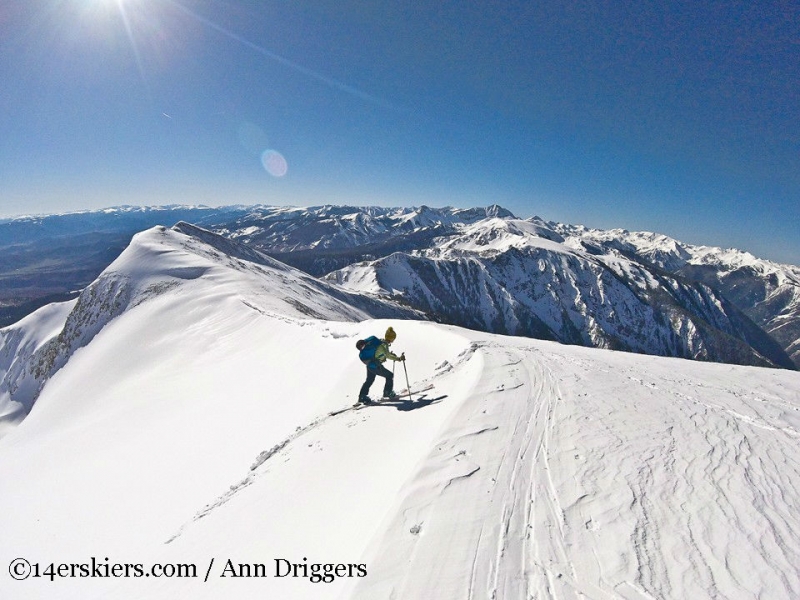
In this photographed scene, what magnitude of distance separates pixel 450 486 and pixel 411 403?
470 cm

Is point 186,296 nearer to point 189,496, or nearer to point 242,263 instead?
point 242,263

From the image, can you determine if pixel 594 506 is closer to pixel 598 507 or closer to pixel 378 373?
pixel 598 507

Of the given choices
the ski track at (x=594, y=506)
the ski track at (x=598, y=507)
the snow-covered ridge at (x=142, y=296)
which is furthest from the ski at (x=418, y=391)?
the snow-covered ridge at (x=142, y=296)

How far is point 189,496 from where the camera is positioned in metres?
10.2

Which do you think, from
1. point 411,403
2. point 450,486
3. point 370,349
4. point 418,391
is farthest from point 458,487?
point 370,349

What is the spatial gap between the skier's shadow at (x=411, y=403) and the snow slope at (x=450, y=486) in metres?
0.09

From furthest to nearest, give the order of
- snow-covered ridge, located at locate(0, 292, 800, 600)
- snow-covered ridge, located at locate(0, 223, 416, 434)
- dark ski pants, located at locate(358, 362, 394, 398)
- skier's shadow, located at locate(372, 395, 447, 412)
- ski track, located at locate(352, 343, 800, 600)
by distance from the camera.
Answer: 1. snow-covered ridge, located at locate(0, 223, 416, 434)
2. dark ski pants, located at locate(358, 362, 394, 398)
3. skier's shadow, located at locate(372, 395, 447, 412)
4. snow-covered ridge, located at locate(0, 292, 800, 600)
5. ski track, located at locate(352, 343, 800, 600)

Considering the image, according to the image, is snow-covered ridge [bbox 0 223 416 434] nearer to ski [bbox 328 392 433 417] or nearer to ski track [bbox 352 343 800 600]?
ski [bbox 328 392 433 417]

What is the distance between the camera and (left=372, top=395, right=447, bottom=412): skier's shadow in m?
10.3

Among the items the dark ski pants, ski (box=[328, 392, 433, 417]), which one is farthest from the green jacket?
ski (box=[328, 392, 433, 417])

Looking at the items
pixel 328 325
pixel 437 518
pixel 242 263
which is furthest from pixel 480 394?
pixel 242 263

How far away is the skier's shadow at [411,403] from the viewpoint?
34.0 feet

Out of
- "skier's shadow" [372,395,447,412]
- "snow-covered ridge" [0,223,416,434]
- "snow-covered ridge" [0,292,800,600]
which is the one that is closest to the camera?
"snow-covered ridge" [0,292,800,600]

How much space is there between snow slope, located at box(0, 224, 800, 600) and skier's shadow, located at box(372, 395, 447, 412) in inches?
3.7
